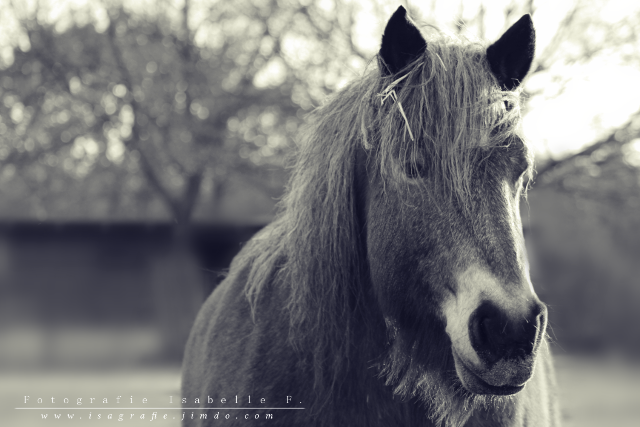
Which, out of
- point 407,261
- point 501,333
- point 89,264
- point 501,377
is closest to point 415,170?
point 407,261

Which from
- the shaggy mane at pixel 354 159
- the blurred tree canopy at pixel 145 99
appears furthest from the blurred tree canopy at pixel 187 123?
the shaggy mane at pixel 354 159

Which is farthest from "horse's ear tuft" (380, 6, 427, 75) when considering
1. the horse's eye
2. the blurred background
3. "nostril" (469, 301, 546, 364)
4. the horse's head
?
the blurred background

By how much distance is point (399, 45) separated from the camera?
5.39 ft

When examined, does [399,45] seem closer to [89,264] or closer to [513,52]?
[513,52]

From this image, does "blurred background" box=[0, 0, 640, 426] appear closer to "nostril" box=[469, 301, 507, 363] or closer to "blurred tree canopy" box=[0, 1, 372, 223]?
"blurred tree canopy" box=[0, 1, 372, 223]

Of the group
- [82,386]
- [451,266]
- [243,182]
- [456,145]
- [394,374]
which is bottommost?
[394,374]

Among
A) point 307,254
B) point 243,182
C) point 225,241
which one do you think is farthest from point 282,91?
point 307,254

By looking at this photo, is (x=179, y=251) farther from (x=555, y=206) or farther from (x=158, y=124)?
(x=555, y=206)

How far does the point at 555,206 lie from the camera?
799 cm

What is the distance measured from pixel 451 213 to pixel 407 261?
0.68ft

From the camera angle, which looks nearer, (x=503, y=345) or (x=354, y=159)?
(x=503, y=345)

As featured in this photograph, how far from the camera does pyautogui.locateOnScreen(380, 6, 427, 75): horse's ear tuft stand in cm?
160

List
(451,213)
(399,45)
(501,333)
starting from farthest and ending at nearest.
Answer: (399,45) < (451,213) < (501,333)

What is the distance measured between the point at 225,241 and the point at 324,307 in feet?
29.6
